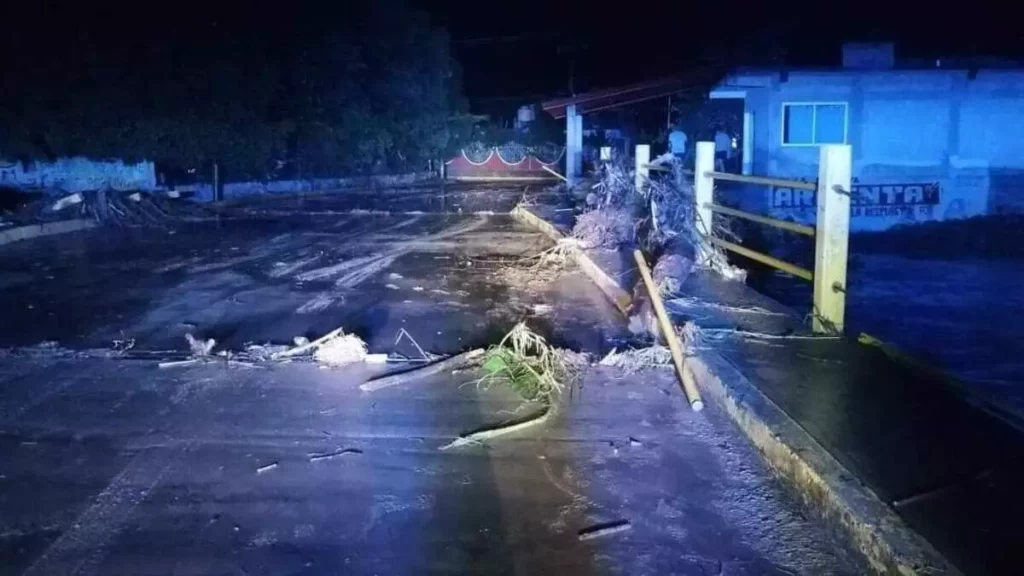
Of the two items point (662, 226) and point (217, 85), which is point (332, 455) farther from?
point (217, 85)

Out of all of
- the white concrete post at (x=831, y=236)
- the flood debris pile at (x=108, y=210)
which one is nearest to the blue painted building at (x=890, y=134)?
the flood debris pile at (x=108, y=210)

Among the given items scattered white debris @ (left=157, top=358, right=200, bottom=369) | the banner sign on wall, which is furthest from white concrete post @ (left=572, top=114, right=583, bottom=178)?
scattered white debris @ (left=157, top=358, right=200, bottom=369)

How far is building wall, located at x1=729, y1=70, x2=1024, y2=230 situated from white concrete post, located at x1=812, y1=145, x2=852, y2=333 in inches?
649

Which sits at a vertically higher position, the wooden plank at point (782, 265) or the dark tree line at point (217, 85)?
the dark tree line at point (217, 85)

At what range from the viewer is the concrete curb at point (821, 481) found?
376cm

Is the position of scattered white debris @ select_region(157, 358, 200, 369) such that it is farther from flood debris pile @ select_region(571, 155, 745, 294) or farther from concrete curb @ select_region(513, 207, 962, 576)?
flood debris pile @ select_region(571, 155, 745, 294)

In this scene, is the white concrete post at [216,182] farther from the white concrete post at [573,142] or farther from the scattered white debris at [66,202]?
the white concrete post at [573,142]

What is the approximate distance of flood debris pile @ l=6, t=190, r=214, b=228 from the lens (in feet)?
65.1

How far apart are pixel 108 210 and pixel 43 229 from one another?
263 centimetres

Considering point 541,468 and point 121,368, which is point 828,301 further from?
point 121,368

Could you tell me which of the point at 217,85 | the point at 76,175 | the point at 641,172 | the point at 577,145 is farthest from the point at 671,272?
the point at 577,145

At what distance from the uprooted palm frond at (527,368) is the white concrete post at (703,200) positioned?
3810mm

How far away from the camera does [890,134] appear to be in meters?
23.3

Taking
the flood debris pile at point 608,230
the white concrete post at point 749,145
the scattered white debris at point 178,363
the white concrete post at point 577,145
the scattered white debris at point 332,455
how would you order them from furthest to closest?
the white concrete post at point 577,145, the white concrete post at point 749,145, the flood debris pile at point 608,230, the scattered white debris at point 178,363, the scattered white debris at point 332,455
